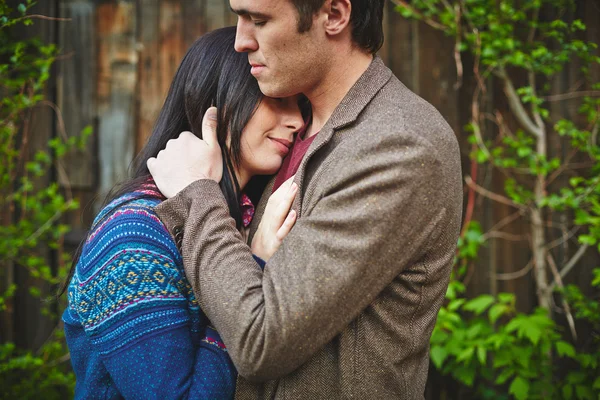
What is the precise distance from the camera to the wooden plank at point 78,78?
3.80 meters

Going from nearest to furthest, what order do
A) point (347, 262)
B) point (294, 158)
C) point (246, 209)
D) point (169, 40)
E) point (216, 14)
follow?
point (347, 262), point (294, 158), point (246, 209), point (216, 14), point (169, 40)

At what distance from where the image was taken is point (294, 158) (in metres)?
1.94

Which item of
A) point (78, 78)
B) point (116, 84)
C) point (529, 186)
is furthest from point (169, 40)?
point (529, 186)

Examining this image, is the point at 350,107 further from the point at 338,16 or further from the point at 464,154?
the point at 464,154

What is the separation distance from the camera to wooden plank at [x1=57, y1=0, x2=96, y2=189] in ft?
12.5

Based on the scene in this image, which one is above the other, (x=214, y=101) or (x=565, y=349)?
(x=214, y=101)

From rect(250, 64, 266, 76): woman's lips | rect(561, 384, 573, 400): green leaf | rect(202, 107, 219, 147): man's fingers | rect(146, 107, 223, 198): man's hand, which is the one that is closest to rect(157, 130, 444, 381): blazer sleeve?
rect(146, 107, 223, 198): man's hand

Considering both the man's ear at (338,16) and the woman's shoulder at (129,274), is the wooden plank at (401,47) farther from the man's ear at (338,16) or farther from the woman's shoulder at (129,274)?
the woman's shoulder at (129,274)

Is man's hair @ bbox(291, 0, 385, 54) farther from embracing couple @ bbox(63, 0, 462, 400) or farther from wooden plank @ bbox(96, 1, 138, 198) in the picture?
wooden plank @ bbox(96, 1, 138, 198)

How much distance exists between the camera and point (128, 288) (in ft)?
5.06

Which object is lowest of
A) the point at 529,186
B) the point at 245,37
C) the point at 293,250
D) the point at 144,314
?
the point at 529,186

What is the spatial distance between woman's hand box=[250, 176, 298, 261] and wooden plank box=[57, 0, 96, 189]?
2.47m

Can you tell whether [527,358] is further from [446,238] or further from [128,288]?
[128,288]

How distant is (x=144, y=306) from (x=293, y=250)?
1.43ft
